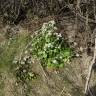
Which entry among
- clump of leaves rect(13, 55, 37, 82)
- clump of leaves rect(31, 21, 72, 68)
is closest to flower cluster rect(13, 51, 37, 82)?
clump of leaves rect(13, 55, 37, 82)

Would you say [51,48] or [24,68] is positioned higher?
[51,48]

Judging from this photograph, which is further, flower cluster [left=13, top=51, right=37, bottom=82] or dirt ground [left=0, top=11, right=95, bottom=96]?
flower cluster [left=13, top=51, right=37, bottom=82]

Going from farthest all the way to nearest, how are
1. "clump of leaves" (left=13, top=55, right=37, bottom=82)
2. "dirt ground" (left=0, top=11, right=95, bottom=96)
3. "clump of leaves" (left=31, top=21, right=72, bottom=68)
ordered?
"clump of leaves" (left=31, top=21, right=72, bottom=68), "clump of leaves" (left=13, top=55, right=37, bottom=82), "dirt ground" (left=0, top=11, right=95, bottom=96)

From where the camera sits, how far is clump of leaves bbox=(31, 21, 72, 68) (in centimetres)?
441

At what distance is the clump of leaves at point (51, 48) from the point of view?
441cm

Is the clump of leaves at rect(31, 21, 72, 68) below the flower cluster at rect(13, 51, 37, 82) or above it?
above

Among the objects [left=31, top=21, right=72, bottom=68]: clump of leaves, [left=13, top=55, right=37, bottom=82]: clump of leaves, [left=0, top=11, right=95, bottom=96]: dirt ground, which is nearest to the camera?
[left=0, top=11, right=95, bottom=96]: dirt ground

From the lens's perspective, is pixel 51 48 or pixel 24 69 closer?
pixel 24 69

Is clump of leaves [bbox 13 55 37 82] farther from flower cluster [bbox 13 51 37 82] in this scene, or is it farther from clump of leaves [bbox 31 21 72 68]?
clump of leaves [bbox 31 21 72 68]

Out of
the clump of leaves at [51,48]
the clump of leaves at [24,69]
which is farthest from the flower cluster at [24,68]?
the clump of leaves at [51,48]

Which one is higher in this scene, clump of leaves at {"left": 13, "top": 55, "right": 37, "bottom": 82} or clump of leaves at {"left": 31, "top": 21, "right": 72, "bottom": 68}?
clump of leaves at {"left": 31, "top": 21, "right": 72, "bottom": 68}

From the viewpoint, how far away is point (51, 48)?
4445mm

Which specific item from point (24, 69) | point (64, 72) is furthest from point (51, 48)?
A: point (24, 69)

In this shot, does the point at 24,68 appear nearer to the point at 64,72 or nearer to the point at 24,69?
the point at 24,69
